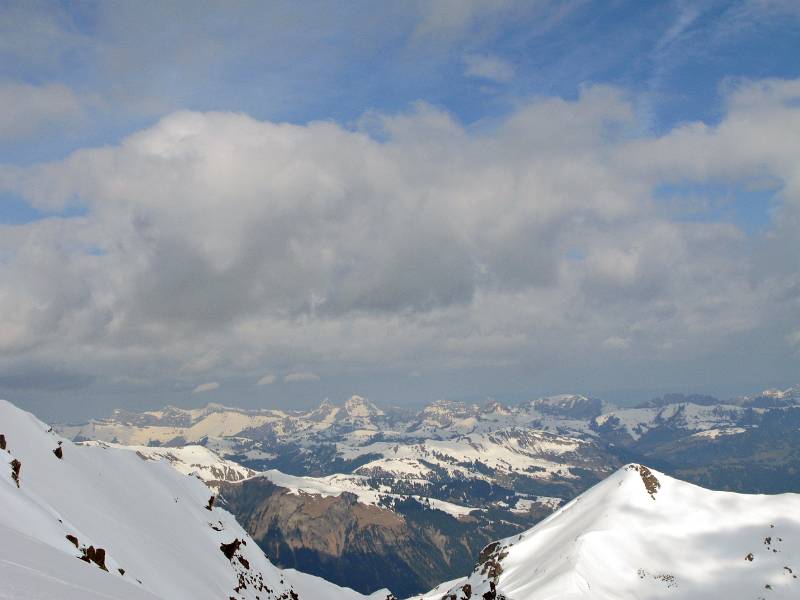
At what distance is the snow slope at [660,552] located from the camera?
461 ft

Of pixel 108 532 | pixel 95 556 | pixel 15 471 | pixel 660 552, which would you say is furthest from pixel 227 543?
pixel 660 552

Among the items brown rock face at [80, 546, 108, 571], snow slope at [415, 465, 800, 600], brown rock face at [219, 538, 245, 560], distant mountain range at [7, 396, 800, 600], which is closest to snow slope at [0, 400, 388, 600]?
brown rock face at [80, 546, 108, 571]

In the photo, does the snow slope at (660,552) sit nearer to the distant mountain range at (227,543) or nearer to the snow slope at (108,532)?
the distant mountain range at (227,543)

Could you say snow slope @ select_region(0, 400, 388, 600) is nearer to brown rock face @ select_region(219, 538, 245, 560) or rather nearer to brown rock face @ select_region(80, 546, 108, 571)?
brown rock face @ select_region(80, 546, 108, 571)

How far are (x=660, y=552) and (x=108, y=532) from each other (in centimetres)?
14962

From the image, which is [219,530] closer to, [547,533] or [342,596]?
[342,596]

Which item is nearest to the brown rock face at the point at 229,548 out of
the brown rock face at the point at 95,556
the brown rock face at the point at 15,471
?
the brown rock face at the point at 15,471

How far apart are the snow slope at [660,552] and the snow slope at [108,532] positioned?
184 feet

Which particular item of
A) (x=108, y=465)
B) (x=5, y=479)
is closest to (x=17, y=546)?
(x=5, y=479)

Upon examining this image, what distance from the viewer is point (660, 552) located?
159625mm

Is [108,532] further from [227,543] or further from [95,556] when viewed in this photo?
[227,543]

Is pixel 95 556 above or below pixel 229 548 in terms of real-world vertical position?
above

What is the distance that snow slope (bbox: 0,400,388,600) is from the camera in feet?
68.1

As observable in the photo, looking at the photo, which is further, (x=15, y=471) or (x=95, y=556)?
(x=15, y=471)
